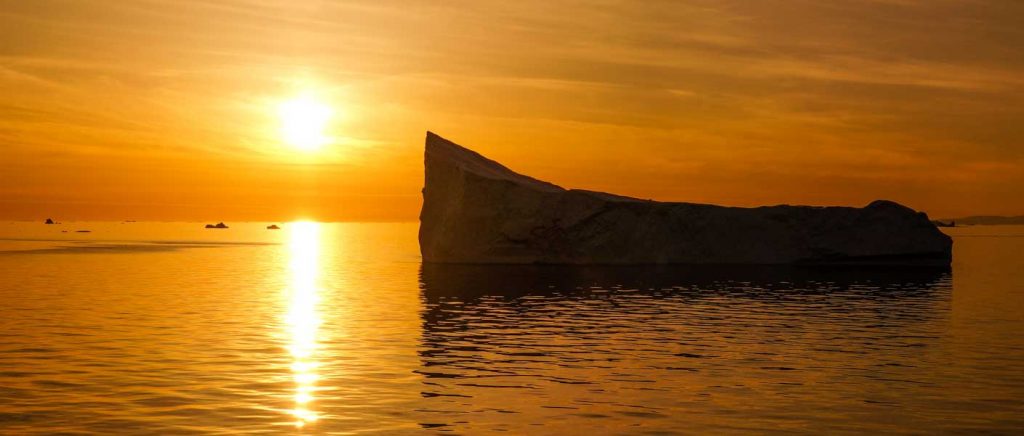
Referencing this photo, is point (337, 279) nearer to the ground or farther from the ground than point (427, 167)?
nearer to the ground

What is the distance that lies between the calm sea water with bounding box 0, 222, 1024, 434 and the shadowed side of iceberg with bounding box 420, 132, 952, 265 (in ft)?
46.6

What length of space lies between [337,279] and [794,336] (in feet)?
98.4

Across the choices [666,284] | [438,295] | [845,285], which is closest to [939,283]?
[845,285]

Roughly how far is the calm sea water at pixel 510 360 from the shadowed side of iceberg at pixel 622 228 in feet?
46.6

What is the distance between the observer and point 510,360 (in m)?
20.0

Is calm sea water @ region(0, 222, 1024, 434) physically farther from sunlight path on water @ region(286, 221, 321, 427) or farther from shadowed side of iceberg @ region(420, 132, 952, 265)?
shadowed side of iceberg @ region(420, 132, 952, 265)

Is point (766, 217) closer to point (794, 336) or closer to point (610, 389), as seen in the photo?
point (794, 336)

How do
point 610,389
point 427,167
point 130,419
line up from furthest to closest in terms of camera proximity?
point 427,167
point 610,389
point 130,419

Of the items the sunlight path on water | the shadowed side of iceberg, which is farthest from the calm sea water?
the shadowed side of iceberg

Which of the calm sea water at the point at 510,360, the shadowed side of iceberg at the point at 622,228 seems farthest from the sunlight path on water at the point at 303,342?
the shadowed side of iceberg at the point at 622,228

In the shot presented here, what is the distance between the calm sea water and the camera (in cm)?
1409

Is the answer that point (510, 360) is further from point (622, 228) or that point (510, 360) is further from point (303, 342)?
point (622, 228)

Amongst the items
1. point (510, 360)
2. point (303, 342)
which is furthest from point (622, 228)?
point (510, 360)

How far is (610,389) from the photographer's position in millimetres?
16422
